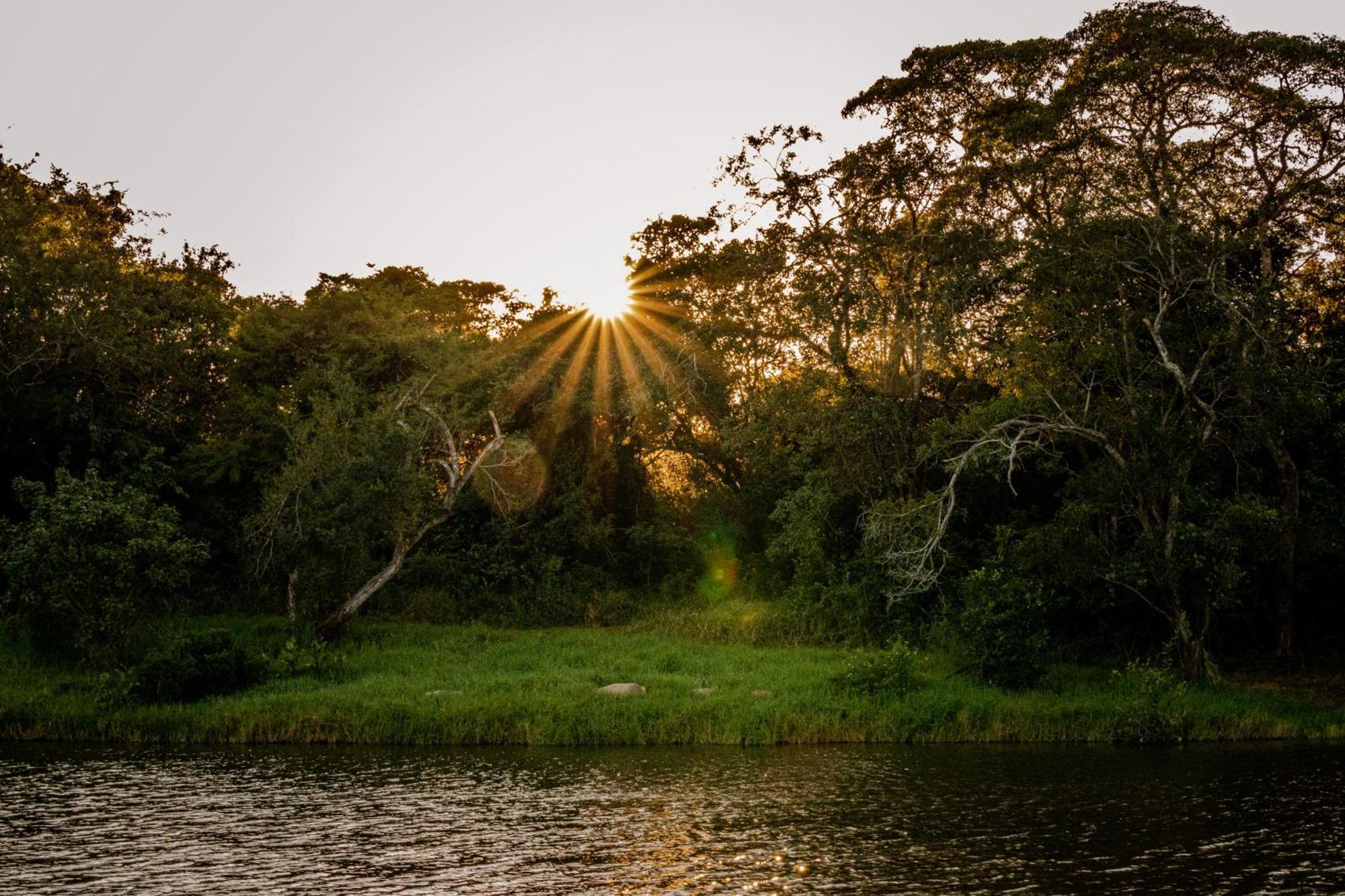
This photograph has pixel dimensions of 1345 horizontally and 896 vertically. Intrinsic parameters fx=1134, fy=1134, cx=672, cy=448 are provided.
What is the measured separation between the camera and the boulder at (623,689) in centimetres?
3027

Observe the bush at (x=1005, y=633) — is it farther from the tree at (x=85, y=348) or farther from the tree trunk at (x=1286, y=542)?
the tree at (x=85, y=348)

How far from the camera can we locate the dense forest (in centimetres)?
3275

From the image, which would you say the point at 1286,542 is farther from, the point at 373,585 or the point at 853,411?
the point at 373,585

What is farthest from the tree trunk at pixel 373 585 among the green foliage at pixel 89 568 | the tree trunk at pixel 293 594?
the green foliage at pixel 89 568

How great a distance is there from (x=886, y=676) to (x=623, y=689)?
23.1 feet

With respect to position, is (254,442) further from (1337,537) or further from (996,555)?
(1337,537)

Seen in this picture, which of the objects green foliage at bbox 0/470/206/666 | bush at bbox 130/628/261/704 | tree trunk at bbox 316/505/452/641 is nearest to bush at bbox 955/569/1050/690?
tree trunk at bbox 316/505/452/641

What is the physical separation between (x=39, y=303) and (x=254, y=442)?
30.9ft

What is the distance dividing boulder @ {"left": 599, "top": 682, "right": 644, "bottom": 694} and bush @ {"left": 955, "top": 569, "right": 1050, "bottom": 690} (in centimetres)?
950

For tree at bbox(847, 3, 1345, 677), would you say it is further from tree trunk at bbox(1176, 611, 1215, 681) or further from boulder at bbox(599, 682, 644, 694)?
boulder at bbox(599, 682, 644, 694)

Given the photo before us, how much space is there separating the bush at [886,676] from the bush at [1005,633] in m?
2.27

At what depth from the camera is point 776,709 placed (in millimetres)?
28750

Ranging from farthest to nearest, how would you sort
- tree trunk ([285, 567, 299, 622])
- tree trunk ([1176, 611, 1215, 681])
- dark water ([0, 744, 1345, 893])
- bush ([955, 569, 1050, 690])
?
tree trunk ([285, 567, 299, 622]) < tree trunk ([1176, 611, 1215, 681]) < bush ([955, 569, 1050, 690]) < dark water ([0, 744, 1345, 893])

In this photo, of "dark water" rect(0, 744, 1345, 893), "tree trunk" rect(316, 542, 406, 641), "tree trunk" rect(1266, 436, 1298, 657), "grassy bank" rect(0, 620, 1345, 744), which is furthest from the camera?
"tree trunk" rect(316, 542, 406, 641)
